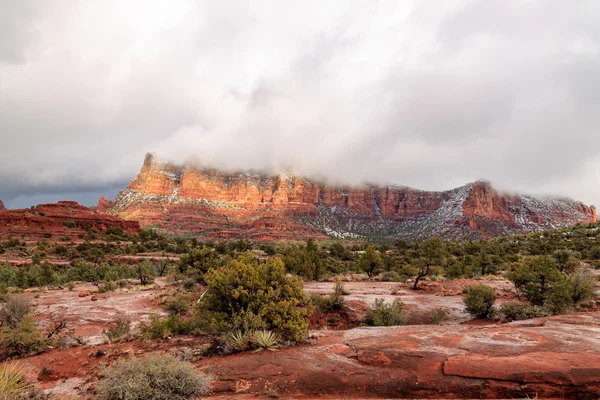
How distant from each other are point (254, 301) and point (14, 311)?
12.6m

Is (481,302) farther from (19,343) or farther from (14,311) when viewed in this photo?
(14,311)

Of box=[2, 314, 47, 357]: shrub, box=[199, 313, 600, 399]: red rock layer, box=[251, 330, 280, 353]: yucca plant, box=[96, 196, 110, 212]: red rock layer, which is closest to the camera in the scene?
box=[199, 313, 600, 399]: red rock layer

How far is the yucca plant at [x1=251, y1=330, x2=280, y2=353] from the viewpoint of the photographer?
9.87 metres

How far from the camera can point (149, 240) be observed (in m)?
78.6

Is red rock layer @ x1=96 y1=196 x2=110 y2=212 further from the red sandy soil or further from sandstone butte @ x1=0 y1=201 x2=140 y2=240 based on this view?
the red sandy soil

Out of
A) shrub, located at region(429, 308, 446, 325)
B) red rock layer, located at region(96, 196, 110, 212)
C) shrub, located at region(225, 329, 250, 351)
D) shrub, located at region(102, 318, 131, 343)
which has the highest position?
red rock layer, located at region(96, 196, 110, 212)

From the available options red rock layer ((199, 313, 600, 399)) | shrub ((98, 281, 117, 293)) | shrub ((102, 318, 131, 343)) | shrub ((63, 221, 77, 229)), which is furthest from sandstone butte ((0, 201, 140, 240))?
red rock layer ((199, 313, 600, 399))

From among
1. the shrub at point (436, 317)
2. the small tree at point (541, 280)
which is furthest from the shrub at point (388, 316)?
the small tree at point (541, 280)

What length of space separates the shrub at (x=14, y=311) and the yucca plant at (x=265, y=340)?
1196 centimetres

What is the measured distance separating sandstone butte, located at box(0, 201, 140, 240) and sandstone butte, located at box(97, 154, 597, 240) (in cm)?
4404

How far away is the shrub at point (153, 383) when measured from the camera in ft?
21.9

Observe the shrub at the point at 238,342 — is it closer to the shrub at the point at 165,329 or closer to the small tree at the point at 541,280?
the shrub at the point at 165,329

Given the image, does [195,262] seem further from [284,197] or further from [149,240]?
[284,197]

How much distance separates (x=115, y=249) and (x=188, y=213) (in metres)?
87.3
